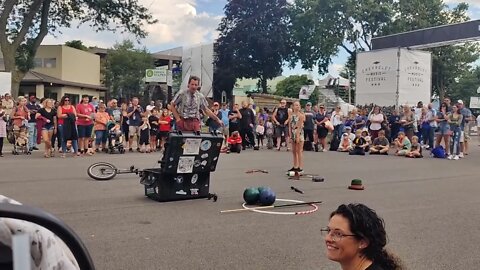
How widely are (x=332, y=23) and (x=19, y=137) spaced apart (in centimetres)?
3790

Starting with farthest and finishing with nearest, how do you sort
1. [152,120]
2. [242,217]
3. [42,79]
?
[42,79] < [152,120] < [242,217]

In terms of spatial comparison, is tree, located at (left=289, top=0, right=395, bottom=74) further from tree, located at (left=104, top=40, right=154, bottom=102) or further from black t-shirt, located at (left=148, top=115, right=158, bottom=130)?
black t-shirt, located at (left=148, top=115, right=158, bottom=130)

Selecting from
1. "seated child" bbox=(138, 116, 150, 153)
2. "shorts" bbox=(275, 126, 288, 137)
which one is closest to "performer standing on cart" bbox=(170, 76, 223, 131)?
"seated child" bbox=(138, 116, 150, 153)

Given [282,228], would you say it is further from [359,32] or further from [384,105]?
[359,32]

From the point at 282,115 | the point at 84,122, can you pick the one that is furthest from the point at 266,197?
the point at 282,115

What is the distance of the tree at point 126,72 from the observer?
5738cm

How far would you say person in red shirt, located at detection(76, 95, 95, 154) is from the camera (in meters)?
15.4

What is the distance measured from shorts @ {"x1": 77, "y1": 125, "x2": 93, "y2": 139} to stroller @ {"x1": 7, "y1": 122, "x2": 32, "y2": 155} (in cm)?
157

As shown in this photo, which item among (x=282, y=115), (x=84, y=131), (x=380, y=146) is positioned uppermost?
(x=282, y=115)

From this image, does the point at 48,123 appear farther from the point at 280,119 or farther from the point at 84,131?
the point at 280,119

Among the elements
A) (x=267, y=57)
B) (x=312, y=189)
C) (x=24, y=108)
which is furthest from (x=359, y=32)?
(x=312, y=189)

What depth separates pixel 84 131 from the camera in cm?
1552

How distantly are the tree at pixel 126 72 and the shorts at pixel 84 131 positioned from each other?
4209 centimetres

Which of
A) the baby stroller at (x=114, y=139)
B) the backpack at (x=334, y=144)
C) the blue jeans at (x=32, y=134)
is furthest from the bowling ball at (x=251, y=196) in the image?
the backpack at (x=334, y=144)
